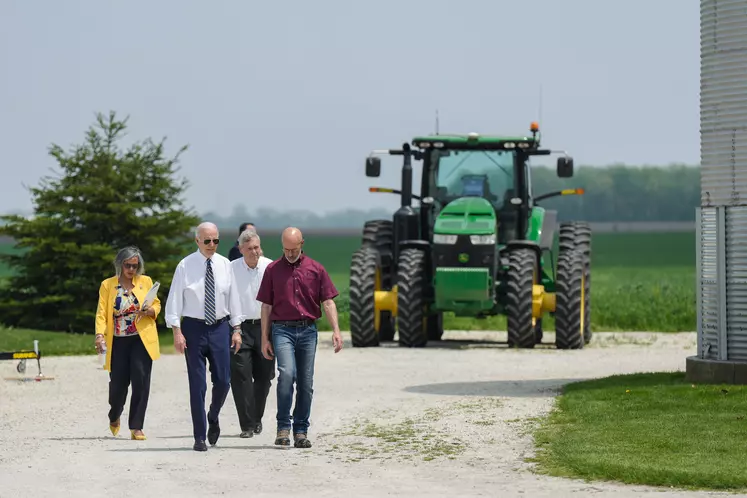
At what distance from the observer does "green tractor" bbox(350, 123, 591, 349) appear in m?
24.7

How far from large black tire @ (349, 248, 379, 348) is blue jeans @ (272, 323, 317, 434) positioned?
40.5ft

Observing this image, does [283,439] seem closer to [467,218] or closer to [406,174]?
[467,218]

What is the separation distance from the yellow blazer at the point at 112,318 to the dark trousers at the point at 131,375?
0.18 feet

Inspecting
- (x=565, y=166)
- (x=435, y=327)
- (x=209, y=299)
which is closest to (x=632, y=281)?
(x=435, y=327)

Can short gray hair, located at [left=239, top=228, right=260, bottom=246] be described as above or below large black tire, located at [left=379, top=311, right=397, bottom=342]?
above

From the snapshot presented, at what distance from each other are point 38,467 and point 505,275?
14817 millimetres

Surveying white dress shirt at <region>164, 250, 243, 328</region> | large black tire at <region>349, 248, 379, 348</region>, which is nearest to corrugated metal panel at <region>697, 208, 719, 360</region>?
white dress shirt at <region>164, 250, 243, 328</region>

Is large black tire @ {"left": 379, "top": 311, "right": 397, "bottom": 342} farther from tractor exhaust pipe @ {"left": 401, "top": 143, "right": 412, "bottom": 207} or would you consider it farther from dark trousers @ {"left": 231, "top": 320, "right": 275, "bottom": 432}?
dark trousers @ {"left": 231, "top": 320, "right": 275, "bottom": 432}

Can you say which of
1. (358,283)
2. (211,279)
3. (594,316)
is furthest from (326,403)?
(594,316)

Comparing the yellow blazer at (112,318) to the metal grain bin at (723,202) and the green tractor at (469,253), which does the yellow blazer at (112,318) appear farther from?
the green tractor at (469,253)

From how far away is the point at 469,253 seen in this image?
2470 cm

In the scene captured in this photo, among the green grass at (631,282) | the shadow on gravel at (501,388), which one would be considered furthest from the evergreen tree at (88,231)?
the shadow on gravel at (501,388)

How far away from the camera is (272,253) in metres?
80.2

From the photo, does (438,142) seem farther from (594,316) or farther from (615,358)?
(594,316)
